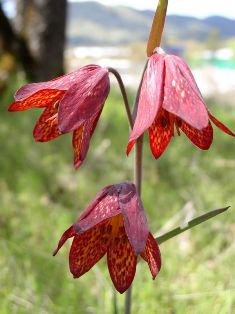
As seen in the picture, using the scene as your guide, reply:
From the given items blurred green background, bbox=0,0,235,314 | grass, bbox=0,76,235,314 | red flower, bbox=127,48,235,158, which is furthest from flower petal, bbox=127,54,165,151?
grass, bbox=0,76,235,314

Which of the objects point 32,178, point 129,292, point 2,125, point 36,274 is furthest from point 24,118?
point 129,292

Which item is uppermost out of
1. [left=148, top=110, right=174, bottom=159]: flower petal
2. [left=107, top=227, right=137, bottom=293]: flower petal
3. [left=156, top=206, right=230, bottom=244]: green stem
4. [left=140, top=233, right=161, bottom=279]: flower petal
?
[left=148, top=110, right=174, bottom=159]: flower petal

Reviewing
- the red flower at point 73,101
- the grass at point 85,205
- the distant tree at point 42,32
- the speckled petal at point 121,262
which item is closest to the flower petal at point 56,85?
the red flower at point 73,101

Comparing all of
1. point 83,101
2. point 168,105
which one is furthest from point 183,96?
point 83,101

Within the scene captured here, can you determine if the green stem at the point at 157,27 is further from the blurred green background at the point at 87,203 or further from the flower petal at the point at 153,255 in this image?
the flower petal at the point at 153,255

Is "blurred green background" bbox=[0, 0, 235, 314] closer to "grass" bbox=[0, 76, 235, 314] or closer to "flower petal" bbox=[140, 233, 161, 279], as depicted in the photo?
"grass" bbox=[0, 76, 235, 314]
